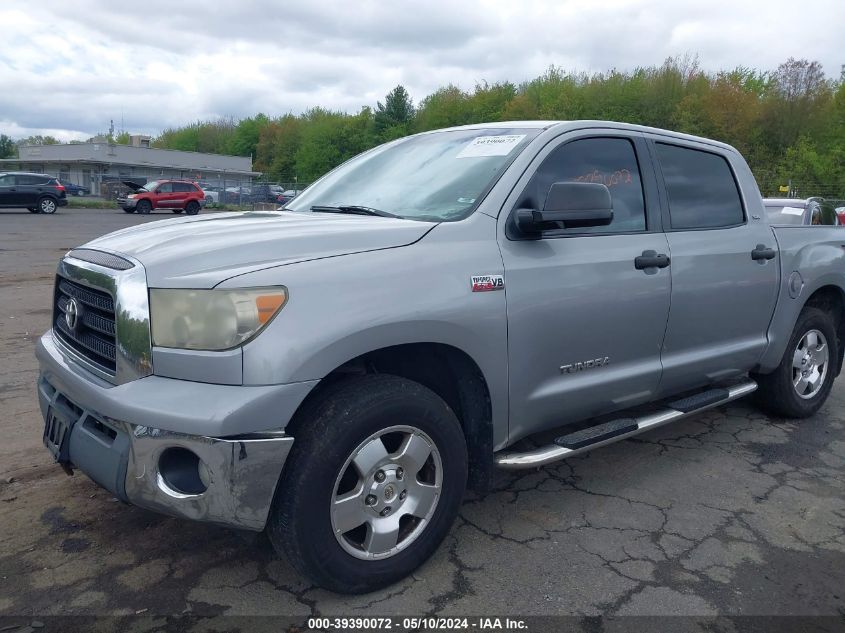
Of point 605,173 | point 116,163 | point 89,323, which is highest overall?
point 116,163

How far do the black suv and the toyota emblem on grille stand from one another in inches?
1183

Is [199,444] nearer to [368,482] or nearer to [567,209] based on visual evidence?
[368,482]

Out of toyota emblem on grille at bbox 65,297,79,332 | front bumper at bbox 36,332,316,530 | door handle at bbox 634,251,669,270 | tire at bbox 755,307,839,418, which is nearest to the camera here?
front bumper at bbox 36,332,316,530

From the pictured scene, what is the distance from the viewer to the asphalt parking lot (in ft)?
8.71

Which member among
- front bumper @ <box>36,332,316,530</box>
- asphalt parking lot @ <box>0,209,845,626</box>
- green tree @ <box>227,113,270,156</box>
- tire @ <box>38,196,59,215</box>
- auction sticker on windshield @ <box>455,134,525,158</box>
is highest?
green tree @ <box>227,113,270,156</box>

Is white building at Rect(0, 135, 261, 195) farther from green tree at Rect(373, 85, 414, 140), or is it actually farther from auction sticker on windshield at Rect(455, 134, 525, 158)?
auction sticker on windshield at Rect(455, 134, 525, 158)

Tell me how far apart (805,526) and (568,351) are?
149 centimetres

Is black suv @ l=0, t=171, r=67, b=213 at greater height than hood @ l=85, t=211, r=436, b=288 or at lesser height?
lesser

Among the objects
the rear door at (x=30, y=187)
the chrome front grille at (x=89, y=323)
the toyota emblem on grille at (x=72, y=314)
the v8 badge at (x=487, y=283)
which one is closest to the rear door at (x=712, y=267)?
the v8 badge at (x=487, y=283)

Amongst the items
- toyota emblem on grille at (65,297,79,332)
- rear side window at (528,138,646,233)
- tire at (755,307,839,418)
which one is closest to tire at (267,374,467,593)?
toyota emblem on grille at (65,297,79,332)

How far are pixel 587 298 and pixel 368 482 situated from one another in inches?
52.7

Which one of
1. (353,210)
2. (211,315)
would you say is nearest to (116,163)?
(353,210)

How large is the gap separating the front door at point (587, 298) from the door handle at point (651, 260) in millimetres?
26

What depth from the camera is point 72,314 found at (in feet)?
9.32
